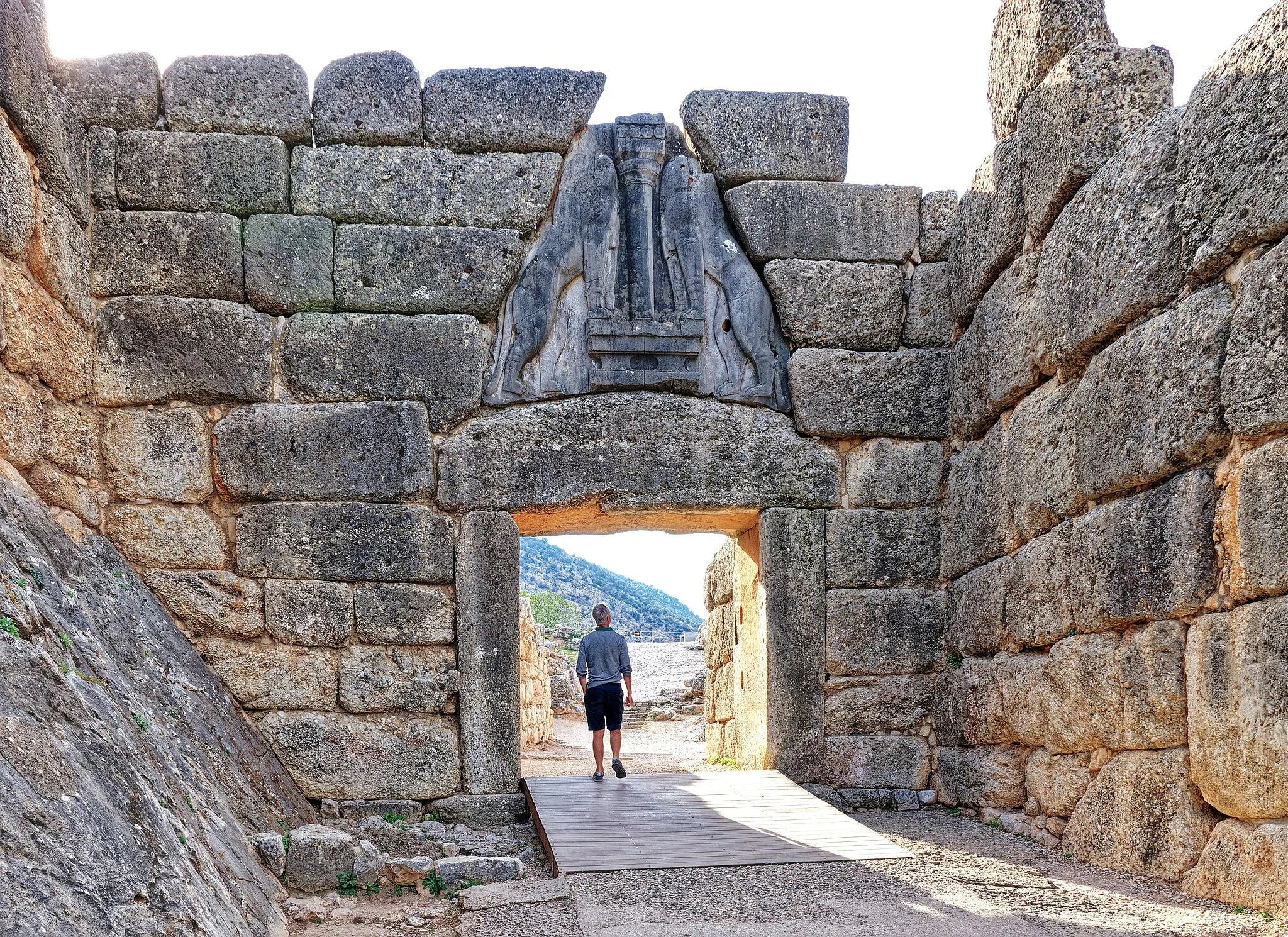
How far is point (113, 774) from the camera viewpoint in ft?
10.4

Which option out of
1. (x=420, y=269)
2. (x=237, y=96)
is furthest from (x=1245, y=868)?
(x=237, y=96)

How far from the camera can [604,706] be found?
671cm

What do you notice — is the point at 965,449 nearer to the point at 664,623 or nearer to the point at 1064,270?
the point at 1064,270

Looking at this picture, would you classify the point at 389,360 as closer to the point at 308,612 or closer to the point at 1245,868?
the point at 308,612

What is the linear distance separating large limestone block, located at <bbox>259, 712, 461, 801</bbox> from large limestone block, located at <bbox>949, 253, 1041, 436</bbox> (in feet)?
10.8

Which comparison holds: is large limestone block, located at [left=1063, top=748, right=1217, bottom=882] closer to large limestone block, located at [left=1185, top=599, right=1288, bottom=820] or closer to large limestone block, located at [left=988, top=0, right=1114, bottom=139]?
large limestone block, located at [left=1185, top=599, right=1288, bottom=820]

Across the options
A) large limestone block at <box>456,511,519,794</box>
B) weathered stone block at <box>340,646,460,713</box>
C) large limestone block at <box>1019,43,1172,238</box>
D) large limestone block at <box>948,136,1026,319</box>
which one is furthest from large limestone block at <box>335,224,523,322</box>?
A: large limestone block at <box>1019,43,1172,238</box>

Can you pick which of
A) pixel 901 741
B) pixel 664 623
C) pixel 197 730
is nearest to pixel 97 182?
pixel 197 730

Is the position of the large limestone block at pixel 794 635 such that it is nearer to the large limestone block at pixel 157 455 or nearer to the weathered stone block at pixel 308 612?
the weathered stone block at pixel 308 612

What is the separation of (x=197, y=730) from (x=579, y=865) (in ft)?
6.10

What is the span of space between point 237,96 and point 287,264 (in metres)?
0.96

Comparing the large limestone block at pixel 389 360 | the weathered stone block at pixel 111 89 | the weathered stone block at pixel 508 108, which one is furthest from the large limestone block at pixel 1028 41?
the weathered stone block at pixel 111 89

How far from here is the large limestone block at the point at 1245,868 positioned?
142 inches

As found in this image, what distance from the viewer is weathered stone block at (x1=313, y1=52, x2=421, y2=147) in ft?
20.2
